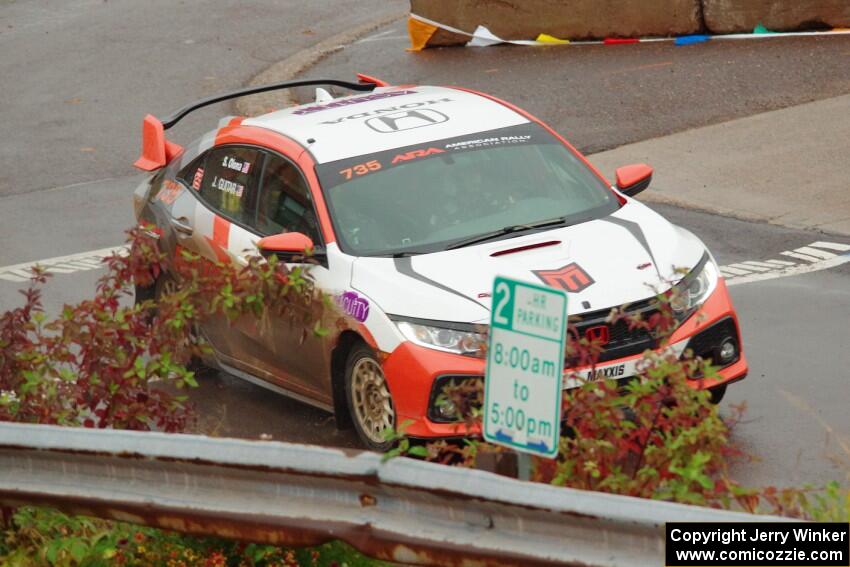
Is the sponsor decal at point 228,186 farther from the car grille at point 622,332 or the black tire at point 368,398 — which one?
the car grille at point 622,332

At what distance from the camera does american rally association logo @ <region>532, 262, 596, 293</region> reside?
24.5 feet

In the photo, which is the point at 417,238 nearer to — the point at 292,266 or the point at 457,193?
the point at 457,193

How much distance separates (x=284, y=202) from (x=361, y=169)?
0.51 metres

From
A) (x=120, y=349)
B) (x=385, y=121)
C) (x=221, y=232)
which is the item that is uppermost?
(x=385, y=121)

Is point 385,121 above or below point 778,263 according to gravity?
above

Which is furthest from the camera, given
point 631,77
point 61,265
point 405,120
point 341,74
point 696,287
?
point 341,74

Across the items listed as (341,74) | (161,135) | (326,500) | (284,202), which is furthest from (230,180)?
(341,74)

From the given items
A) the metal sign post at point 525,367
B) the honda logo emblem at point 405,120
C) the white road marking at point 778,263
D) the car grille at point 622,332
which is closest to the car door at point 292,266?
the honda logo emblem at point 405,120

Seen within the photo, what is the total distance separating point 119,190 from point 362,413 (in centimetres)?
754

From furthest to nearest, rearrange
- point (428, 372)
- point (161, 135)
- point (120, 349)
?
point (161, 135)
point (428, 372)
point (120, 349)

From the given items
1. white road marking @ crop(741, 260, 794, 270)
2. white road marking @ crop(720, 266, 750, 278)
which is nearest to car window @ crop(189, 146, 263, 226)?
white road marking @ crop(720, 266, 750, 278)

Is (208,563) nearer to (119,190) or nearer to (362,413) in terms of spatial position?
(362,413)

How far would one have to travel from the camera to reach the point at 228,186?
30.6 feet

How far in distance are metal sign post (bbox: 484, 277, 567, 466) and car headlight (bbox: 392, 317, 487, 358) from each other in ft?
7.66
